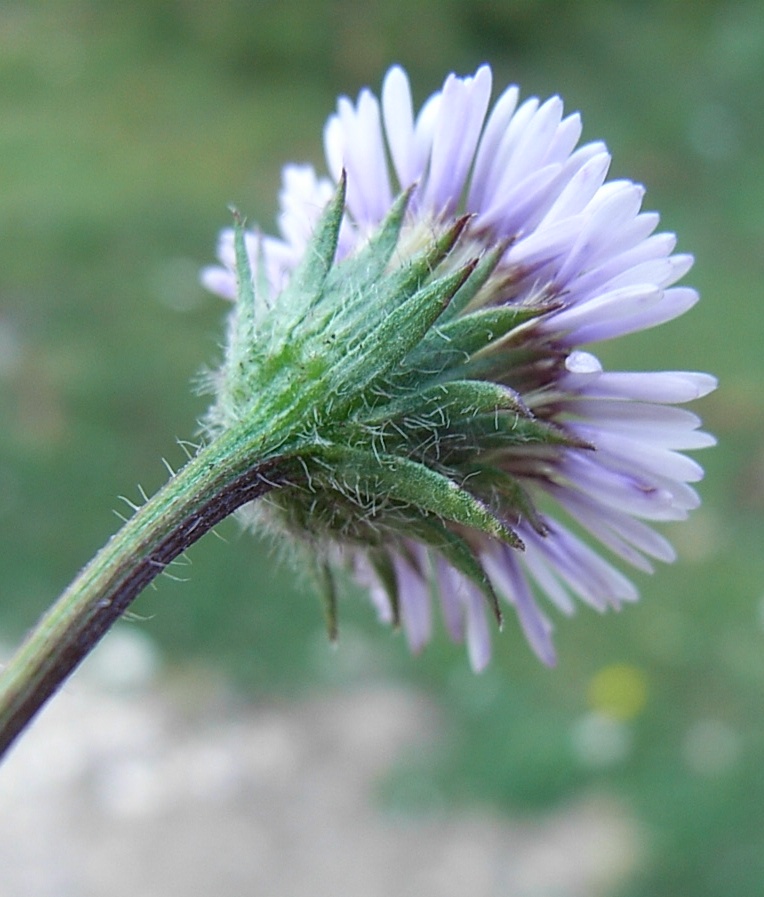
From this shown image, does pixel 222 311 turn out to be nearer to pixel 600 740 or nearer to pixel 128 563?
pixel 600 740

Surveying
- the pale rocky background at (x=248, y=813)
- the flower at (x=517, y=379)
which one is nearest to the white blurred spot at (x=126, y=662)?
the pale rocky background at (x=248, y=813)

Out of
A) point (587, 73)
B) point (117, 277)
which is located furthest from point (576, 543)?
point (587, 73)

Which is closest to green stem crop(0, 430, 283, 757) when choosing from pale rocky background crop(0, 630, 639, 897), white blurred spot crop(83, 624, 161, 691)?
pale rocky background crop(0, 630, 639, 897)

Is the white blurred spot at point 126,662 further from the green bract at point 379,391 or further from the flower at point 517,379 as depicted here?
the green bract at point 379,391

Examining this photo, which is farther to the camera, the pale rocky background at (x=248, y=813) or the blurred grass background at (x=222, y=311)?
the blurred grass background at (x=222, y=311)

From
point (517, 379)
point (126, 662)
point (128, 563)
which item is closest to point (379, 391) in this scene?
point (517, 379)

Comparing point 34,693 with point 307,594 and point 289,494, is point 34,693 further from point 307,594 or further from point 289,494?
point 307,594
